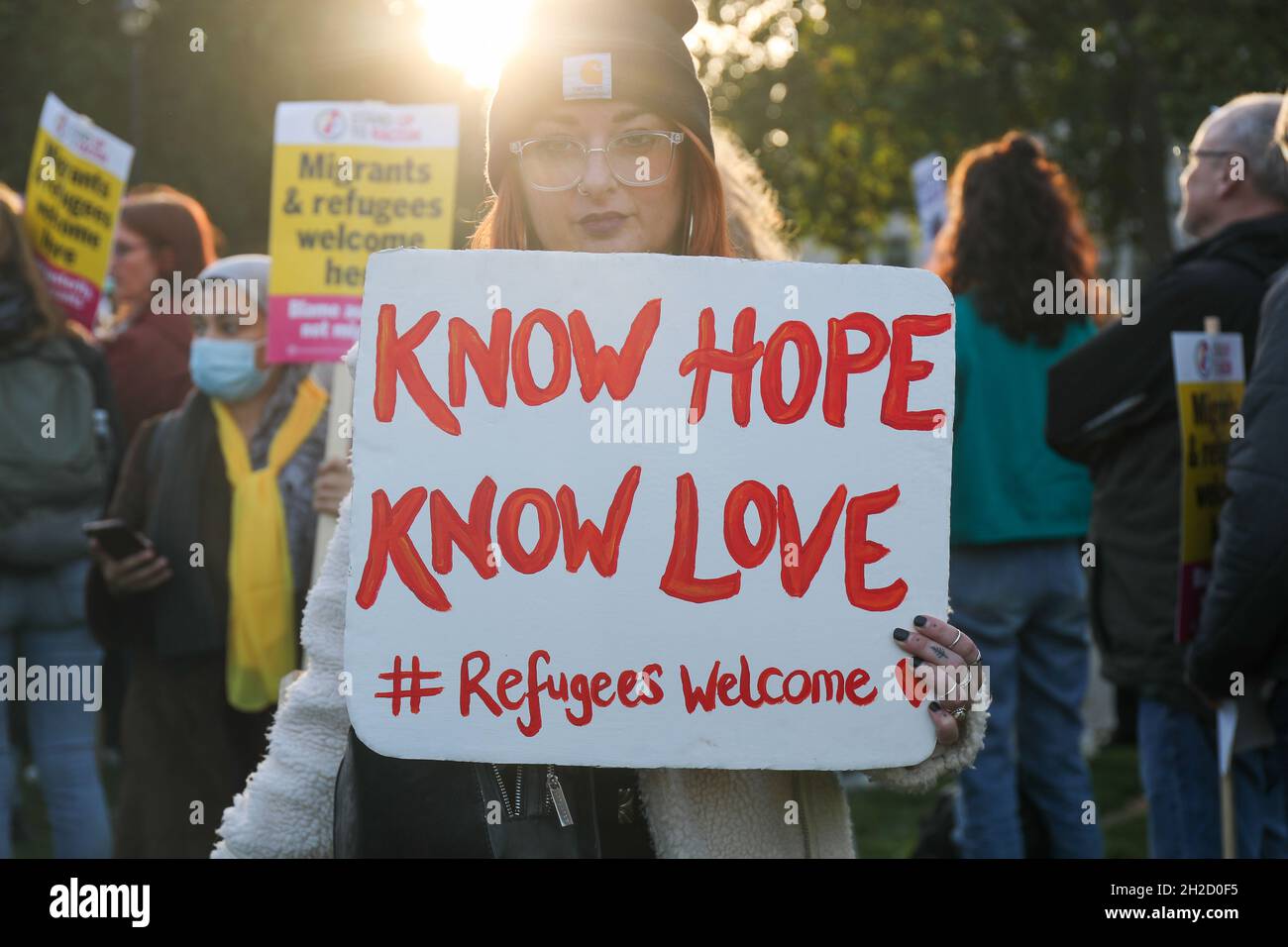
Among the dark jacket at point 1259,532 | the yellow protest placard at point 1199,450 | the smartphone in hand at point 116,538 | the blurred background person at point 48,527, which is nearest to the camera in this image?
the dark jacket at point 1259,532

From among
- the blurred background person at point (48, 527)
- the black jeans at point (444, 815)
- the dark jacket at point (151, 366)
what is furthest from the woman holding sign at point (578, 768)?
the dark jacket at point (151, 366)

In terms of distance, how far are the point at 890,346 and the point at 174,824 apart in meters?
2.91

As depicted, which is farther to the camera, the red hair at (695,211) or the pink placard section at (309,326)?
the pink placard section at (309,326)

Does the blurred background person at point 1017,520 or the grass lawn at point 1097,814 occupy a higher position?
the blurred background person at point 1017,520

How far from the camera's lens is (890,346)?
5.96 feet

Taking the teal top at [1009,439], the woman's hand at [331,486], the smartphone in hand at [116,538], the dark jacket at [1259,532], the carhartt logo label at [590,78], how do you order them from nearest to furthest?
the carhartt logo label at [590,78] < the dark jacket at [1259,532] < the woman's hand at [331,486] < the smartphone in hand at [116,538] < the teal top at [1009,439]

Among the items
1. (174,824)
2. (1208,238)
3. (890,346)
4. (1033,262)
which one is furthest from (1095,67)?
(890,346)

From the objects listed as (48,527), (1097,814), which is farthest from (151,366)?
(1097,814)

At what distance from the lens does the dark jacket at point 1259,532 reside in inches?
109

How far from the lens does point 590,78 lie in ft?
6.63

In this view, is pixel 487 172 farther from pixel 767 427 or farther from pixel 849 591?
pixel 849 591
